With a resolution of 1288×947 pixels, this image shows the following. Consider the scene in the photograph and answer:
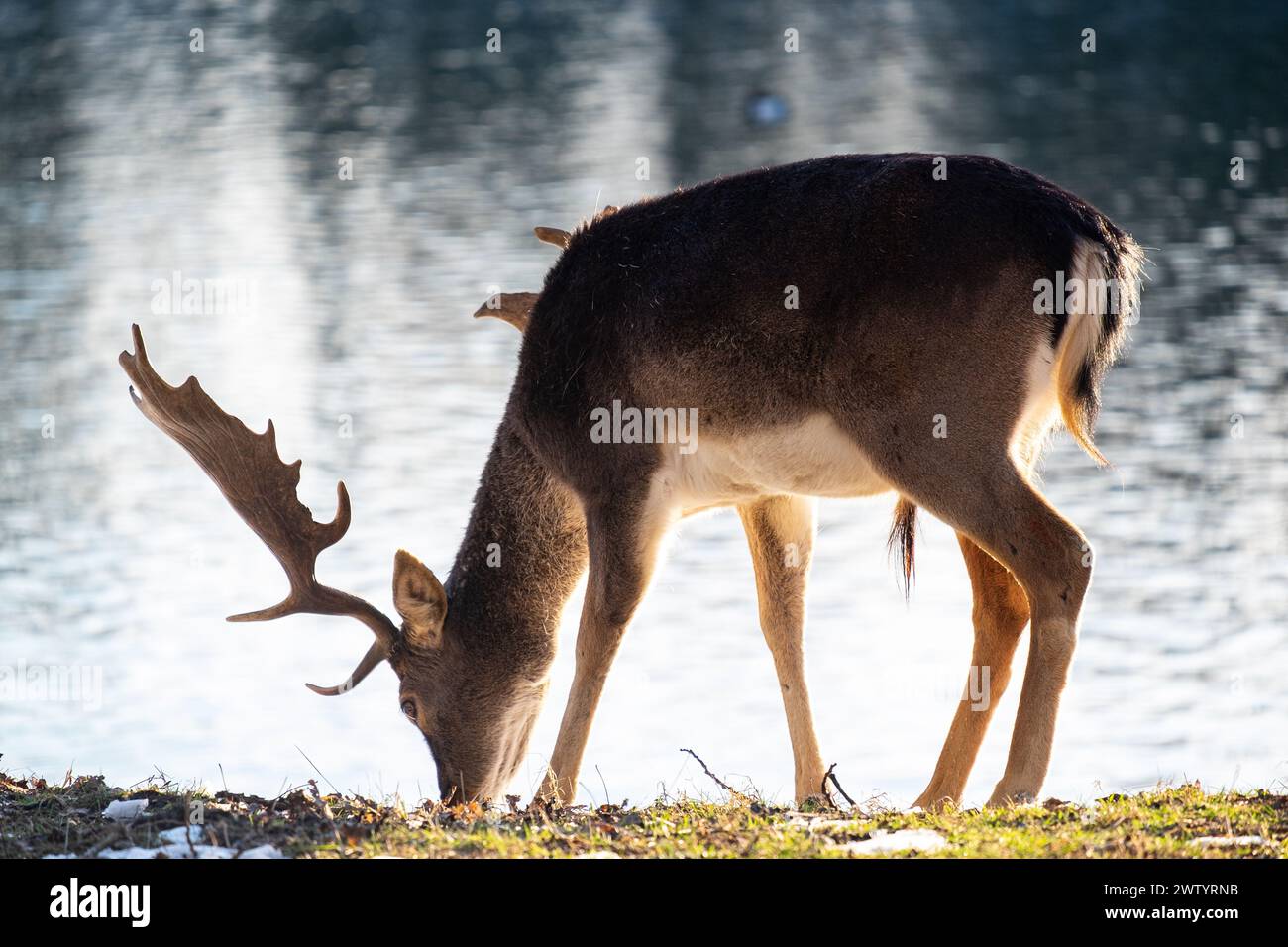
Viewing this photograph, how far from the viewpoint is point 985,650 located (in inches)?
289

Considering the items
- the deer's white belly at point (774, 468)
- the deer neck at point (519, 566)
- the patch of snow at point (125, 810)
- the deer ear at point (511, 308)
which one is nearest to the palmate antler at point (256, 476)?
the deer neck at point (519, 566)

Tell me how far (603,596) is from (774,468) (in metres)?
0.93

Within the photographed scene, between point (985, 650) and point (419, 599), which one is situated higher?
point (419, 599)

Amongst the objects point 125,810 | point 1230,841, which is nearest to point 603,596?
point 125,810

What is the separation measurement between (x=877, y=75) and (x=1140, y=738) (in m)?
33.5

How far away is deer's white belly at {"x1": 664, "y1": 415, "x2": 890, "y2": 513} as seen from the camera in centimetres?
684

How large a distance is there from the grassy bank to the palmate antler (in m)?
1.34

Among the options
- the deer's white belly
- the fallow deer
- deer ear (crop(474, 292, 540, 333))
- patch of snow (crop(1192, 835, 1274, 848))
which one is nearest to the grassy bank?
patch of snow (crop(1192, 835, 1274, 848))

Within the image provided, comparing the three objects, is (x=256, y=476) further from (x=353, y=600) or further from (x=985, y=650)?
(x=985, y=650)

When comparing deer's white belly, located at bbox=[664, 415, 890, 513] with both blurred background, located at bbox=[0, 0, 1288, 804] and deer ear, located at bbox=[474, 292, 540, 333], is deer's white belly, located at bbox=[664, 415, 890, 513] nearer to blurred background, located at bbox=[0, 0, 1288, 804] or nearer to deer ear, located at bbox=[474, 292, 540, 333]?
blurred background, located at bbox=[0, 0, 1288, 804]

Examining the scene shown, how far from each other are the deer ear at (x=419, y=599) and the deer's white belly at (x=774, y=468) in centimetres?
112

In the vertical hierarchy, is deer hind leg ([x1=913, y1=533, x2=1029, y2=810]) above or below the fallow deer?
below
